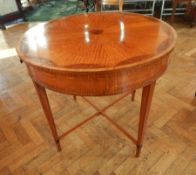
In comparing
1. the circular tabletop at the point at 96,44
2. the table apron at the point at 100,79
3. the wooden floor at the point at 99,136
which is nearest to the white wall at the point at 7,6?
the wooden floor at the point at 99,136

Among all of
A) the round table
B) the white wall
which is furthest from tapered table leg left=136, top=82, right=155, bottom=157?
the white wall

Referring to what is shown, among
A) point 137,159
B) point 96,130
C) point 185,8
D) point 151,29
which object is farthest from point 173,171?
Answer: point 185,8

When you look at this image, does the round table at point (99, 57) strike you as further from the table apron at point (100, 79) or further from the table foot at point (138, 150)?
the table foot at point (138, 150)

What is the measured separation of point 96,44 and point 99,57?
5.3 inches

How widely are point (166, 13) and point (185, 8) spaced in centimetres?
30

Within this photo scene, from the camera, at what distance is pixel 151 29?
3.10 feet

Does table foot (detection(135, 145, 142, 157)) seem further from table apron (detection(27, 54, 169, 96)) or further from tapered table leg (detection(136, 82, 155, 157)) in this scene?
table apron (detection(27, 54, 169, 96))

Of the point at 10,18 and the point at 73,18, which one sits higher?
the point at 73,18

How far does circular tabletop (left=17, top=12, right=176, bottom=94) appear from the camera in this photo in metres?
0.70

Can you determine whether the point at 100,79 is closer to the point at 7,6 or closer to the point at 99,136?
the point at 99,136

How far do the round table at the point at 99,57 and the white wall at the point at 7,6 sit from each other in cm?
272

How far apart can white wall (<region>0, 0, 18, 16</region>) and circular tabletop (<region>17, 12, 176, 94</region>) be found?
8.68 feet

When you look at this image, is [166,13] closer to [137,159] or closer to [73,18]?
[73,18]

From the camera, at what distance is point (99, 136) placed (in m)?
1.32
